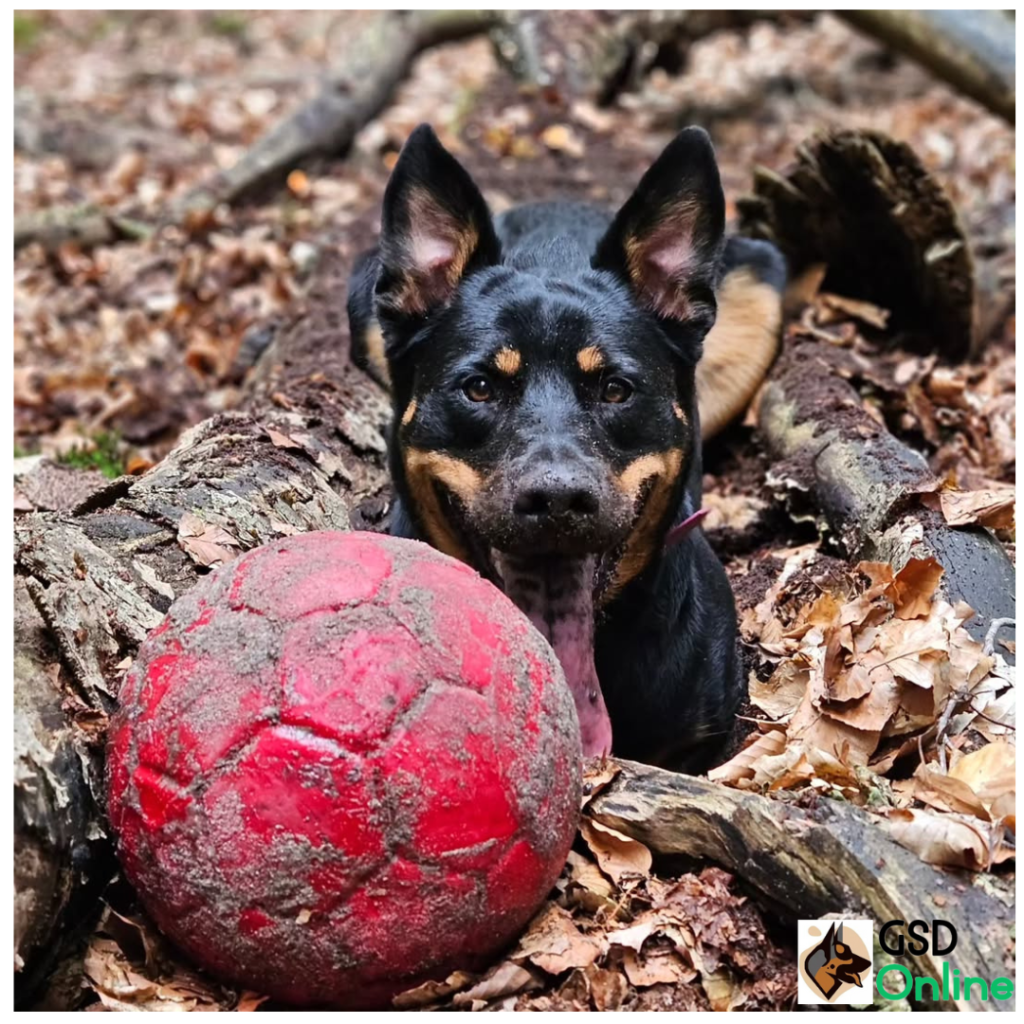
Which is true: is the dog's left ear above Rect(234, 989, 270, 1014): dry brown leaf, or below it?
above

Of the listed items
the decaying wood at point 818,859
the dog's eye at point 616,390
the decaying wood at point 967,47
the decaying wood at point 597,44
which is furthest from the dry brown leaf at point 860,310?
the decaying wood at point 818,859

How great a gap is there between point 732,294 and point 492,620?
376cm

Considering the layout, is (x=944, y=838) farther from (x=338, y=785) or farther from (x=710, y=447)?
(x=710, y=447)

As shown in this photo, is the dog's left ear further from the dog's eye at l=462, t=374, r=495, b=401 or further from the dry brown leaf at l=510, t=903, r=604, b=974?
the dry brown leaf at l=510, t=903, r=604, b=974

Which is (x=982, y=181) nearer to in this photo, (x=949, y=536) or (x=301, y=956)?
(x=949, y=536)

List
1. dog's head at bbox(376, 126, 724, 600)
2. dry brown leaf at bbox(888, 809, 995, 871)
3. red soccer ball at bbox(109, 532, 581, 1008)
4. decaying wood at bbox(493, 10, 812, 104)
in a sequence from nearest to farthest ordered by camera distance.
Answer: red soccer ball at bbox(109, 532, 581, 1008), dry brown leaf at bbox(888, 809, 995, 871), dog's head at bbox(376, 126, 724, 600), decaying wood at bbox(493, 10, 812, 104)

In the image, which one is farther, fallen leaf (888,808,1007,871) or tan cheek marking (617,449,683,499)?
tan cheek marking (617,449,683,499)

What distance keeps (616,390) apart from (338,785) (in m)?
1.80

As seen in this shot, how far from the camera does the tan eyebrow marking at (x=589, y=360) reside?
3.74 meters

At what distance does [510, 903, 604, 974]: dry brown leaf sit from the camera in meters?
2.71

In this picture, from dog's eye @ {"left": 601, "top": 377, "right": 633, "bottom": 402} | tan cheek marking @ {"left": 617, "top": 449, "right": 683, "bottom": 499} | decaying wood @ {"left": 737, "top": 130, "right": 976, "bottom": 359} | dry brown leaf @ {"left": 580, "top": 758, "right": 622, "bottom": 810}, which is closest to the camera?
dry brown leaf @ {"left": 580, "top": 758, "right": 622, "bottom": 810}

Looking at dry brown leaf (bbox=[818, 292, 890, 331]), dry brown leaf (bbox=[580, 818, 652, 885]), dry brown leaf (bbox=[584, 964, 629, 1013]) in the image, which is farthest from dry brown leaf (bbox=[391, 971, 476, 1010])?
dry brown leaf (bbox=[818, 292, 890, 331])

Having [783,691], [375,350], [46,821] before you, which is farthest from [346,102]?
[46,821]

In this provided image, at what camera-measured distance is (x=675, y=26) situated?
422 inches
